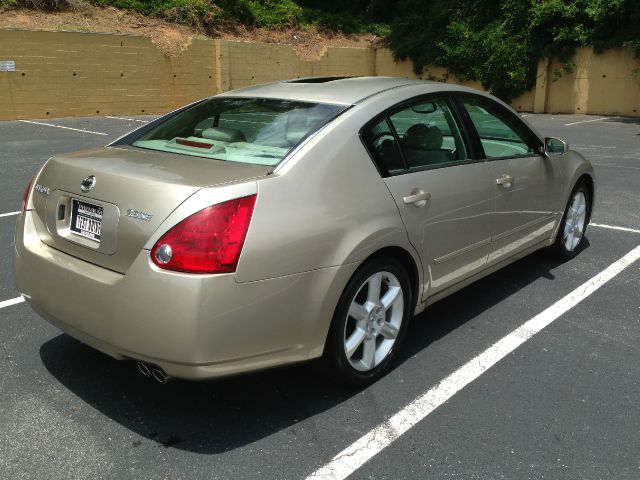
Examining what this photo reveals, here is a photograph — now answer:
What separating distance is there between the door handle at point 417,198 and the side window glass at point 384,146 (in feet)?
0.49

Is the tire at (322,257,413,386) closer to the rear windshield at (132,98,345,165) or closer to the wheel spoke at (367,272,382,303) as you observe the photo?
the wheel spoke at (367,272,382,303)

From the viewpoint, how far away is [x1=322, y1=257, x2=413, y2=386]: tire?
10.1 feet

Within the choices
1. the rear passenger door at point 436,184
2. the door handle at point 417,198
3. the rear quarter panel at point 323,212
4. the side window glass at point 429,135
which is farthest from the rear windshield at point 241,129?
the door handle at point 417,198

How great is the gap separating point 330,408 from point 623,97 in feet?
77.8

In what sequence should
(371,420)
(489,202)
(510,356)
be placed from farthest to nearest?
(489,202), (510,356), (371,420)

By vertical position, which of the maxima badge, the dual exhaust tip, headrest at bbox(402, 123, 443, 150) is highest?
headrest at bbox(402, 123, 443, 150)

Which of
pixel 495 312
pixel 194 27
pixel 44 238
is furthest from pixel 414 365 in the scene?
pixel 194 27

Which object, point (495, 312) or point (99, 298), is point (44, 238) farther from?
point (495, 312)

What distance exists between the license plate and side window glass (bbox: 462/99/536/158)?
2419 millimetres

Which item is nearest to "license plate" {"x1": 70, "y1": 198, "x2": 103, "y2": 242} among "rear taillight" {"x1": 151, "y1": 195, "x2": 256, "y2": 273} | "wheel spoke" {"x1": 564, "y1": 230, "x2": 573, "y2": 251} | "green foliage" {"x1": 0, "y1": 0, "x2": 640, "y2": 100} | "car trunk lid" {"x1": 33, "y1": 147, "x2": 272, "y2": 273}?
"car trunk lid" {"x1": 33, "y1": 147, "x2": 272, "y2": 273}

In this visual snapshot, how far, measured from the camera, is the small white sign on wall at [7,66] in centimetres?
1922

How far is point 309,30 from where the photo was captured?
101 feet

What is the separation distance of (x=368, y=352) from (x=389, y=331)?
0.64ft

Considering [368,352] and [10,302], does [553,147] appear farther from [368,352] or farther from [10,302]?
[10,302]
